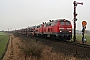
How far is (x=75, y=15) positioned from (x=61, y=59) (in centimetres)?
1792

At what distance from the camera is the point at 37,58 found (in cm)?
1608

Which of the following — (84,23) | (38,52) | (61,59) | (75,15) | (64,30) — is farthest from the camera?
(75,15)

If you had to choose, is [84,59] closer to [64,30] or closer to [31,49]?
[31,49]

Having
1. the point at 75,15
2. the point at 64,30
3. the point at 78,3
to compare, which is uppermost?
the point at 78,3

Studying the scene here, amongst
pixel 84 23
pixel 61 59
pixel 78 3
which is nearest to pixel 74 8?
pixel 78 3

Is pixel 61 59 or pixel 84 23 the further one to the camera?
pixel 84 23

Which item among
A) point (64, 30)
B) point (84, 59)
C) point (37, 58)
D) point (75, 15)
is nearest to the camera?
point (84, 59)

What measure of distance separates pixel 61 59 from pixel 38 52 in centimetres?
410

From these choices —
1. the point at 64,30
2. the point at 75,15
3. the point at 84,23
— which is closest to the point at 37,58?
the point at 84,23

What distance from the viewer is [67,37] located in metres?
26.1

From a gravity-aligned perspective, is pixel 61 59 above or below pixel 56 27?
below

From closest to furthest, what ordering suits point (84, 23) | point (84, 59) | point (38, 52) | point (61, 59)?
point (84, 59), point (61, 59), point (38, 52), point (84, 23)

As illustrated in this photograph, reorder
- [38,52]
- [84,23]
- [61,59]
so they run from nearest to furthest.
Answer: [61,59] < [38,52] < [84,23]

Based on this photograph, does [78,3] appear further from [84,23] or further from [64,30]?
[84,23]
